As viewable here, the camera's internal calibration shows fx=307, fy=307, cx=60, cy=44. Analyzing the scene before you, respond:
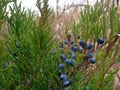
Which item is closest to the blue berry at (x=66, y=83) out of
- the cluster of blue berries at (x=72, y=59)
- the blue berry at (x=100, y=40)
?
the cluster of blue berries at (x=72, y=59)

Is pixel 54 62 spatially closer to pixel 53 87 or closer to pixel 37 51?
pixel 53 87

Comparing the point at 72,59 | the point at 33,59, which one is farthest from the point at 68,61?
the point at 33,59

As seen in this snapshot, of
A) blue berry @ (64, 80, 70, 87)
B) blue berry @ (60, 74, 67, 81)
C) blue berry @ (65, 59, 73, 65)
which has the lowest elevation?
blue berry @ (64, 80, 70, 87)

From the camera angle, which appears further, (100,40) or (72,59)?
(100,40)

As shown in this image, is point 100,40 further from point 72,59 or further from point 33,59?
point 33,59

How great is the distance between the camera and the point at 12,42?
1585mm

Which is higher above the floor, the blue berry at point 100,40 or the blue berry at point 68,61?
the blue berry at point 100,40

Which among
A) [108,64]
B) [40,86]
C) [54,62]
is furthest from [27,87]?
[108,64]

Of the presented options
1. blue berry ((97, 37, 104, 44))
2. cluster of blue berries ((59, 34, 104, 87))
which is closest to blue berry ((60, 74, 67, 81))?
cluster of blue berries ((59, 34, 104, 87))

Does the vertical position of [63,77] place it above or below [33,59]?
below

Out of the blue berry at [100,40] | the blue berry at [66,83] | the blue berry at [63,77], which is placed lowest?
the blue berry at [66,83]

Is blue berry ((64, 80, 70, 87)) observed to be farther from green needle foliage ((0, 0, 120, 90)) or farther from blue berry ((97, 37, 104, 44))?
blue berry ((97, 37, 104, 44))

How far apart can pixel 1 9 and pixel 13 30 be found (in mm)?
162

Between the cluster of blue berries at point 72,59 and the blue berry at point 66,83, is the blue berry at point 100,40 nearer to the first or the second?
the cluster of blue berries at point 72,59
